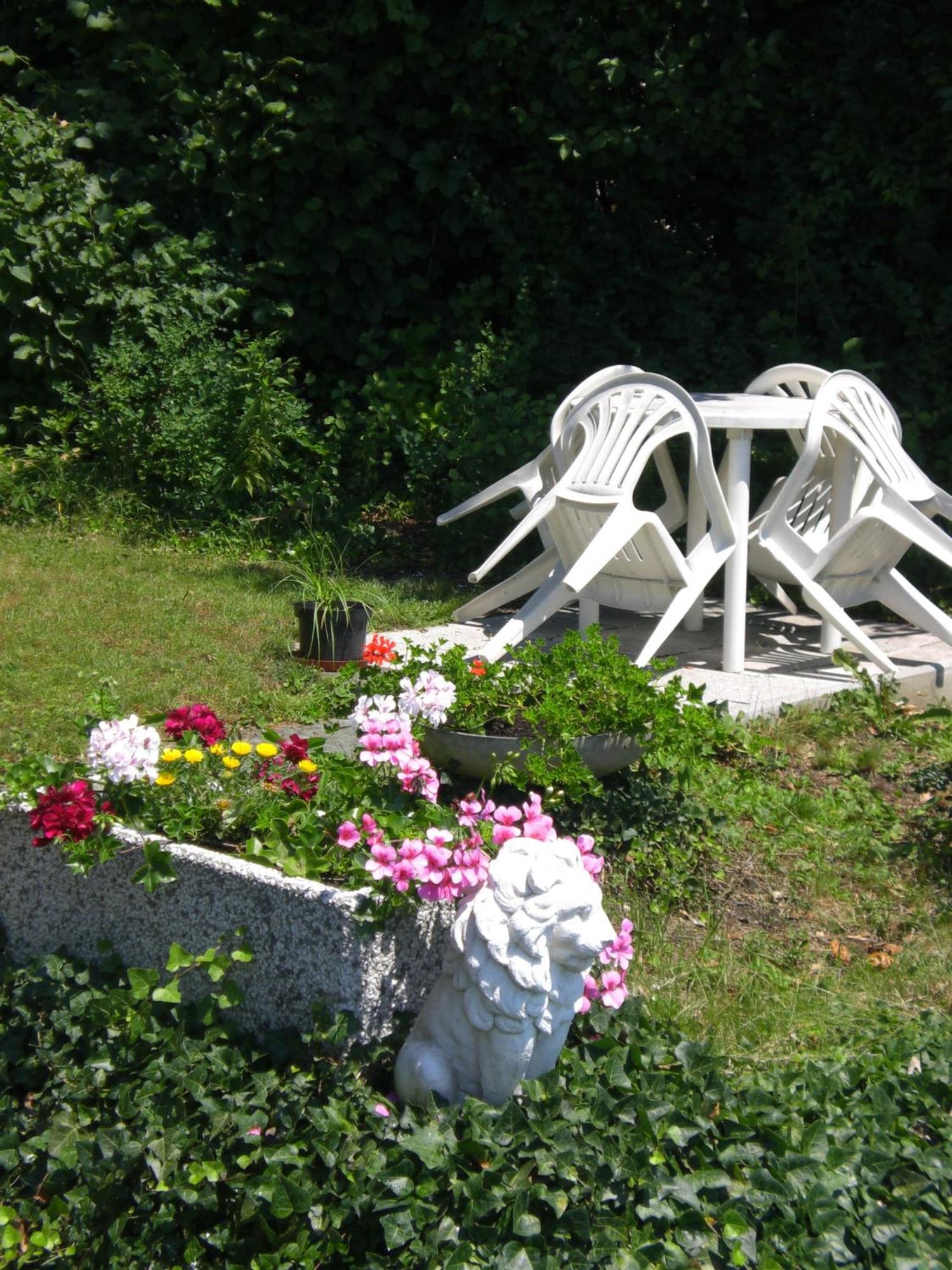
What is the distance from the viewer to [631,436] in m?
5.21

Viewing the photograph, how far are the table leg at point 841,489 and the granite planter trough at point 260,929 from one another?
337 cm

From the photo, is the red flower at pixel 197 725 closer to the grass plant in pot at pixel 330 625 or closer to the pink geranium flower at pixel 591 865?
the pink geranium flower at pixel 591 865

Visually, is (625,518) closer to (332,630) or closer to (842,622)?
(842,622)

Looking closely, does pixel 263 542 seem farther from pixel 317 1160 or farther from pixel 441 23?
pixel 317 1160

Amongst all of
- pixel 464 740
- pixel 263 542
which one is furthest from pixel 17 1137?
pixel 263 542

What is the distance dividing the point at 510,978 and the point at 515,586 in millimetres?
3524

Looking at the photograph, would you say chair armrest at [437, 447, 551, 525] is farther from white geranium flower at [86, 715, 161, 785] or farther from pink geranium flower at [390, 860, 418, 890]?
pink geranium flower at [390, 860, 418, 890]

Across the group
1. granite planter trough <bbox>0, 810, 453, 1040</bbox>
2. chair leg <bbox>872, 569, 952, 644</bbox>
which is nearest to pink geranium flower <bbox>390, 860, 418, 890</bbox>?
granite planter trough <bbox>0, 810, 453, 1040</bbox>

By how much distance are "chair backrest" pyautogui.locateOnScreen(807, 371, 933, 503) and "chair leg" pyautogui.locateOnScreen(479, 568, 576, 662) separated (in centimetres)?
116

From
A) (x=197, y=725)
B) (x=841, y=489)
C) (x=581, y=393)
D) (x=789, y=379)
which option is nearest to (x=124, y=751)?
(x=197, y=725)

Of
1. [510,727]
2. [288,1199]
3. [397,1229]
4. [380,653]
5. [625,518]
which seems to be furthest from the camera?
[625,518]

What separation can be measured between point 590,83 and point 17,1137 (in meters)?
7.12

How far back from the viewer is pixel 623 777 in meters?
3.92

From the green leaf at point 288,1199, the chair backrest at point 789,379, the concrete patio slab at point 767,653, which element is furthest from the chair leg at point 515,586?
the green leaf at point 288,1199
